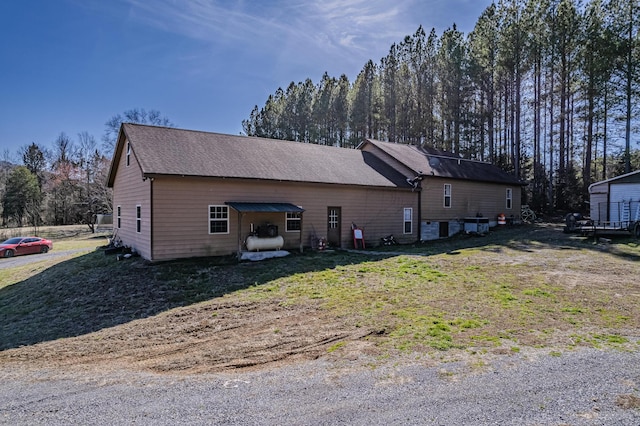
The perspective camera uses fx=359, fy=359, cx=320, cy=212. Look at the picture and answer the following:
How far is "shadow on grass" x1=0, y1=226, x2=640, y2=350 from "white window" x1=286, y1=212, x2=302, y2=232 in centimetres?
125

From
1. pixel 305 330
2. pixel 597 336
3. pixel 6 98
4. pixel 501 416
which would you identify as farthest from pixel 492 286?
pixel 6 98

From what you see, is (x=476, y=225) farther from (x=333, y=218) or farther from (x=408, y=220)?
(x=333, y=218)

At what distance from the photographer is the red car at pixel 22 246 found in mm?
21062

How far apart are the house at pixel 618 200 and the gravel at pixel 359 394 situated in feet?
56.4

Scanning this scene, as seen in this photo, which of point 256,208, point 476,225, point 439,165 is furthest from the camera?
point 439,165

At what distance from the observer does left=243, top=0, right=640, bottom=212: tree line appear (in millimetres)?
24562

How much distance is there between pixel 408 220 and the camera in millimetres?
19203

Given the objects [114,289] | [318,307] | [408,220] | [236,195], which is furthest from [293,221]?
[318,307]

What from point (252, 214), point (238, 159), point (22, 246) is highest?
point (238, 159)

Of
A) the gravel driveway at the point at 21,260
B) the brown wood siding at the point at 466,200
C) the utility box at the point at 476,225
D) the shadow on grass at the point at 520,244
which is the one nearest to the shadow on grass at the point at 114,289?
the shadow on grass at the point at 520,244

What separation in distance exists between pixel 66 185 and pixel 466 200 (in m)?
43.8

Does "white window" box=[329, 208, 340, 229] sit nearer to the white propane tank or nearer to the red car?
the white propane tank

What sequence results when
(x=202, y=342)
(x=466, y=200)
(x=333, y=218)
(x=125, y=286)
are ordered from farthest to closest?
(x=466, y=200) → (x=333, y=218) → (x=125, y=286) → (x=202, y=342)

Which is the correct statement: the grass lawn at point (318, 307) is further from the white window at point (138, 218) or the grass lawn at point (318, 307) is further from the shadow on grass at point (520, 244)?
the white window at point (138, 218)
